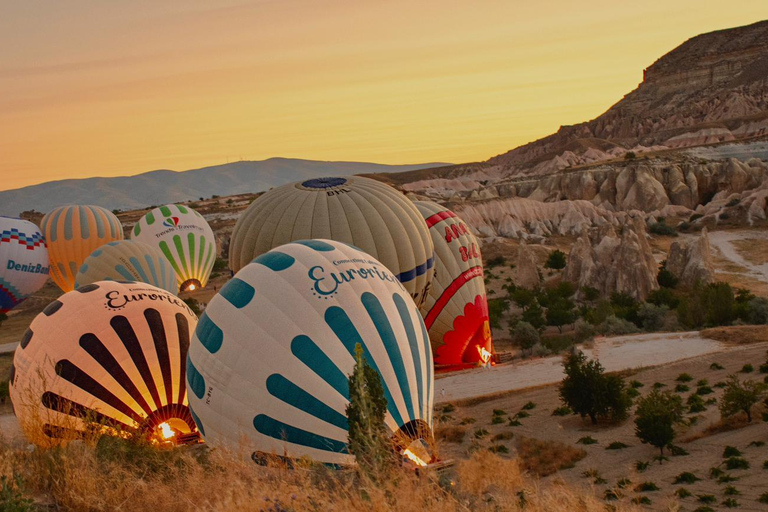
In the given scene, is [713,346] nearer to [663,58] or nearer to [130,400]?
[130,400]

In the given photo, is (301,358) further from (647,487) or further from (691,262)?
(691,262)

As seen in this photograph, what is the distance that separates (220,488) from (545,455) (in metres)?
11.0

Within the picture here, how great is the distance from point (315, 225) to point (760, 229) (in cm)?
5376

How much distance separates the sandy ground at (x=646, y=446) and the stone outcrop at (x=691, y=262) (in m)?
17.9

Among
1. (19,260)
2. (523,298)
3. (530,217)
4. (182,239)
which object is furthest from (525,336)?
(530,217)

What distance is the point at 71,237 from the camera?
141 ft

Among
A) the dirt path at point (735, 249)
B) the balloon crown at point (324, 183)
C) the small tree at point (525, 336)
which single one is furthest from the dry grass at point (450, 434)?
the dirt path at point (735, 249)

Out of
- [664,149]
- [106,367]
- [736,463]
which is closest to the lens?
[106,367]

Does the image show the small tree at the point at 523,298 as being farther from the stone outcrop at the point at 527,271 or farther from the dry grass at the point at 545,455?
the dry grass at the point at 545,455

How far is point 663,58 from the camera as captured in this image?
189500 mm

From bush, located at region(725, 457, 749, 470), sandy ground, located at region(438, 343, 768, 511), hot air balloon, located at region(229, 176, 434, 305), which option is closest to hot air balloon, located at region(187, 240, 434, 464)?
sandy ground, located at region(438, 343, 768, 511)

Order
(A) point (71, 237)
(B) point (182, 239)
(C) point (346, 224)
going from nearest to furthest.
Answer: (C) point (346, 224) → (A) point (71, 237) → (B) point (182, 239)

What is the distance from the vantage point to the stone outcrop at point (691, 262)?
136ft

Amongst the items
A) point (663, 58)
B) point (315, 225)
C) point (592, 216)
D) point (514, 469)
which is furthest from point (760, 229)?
point (663, 58)
